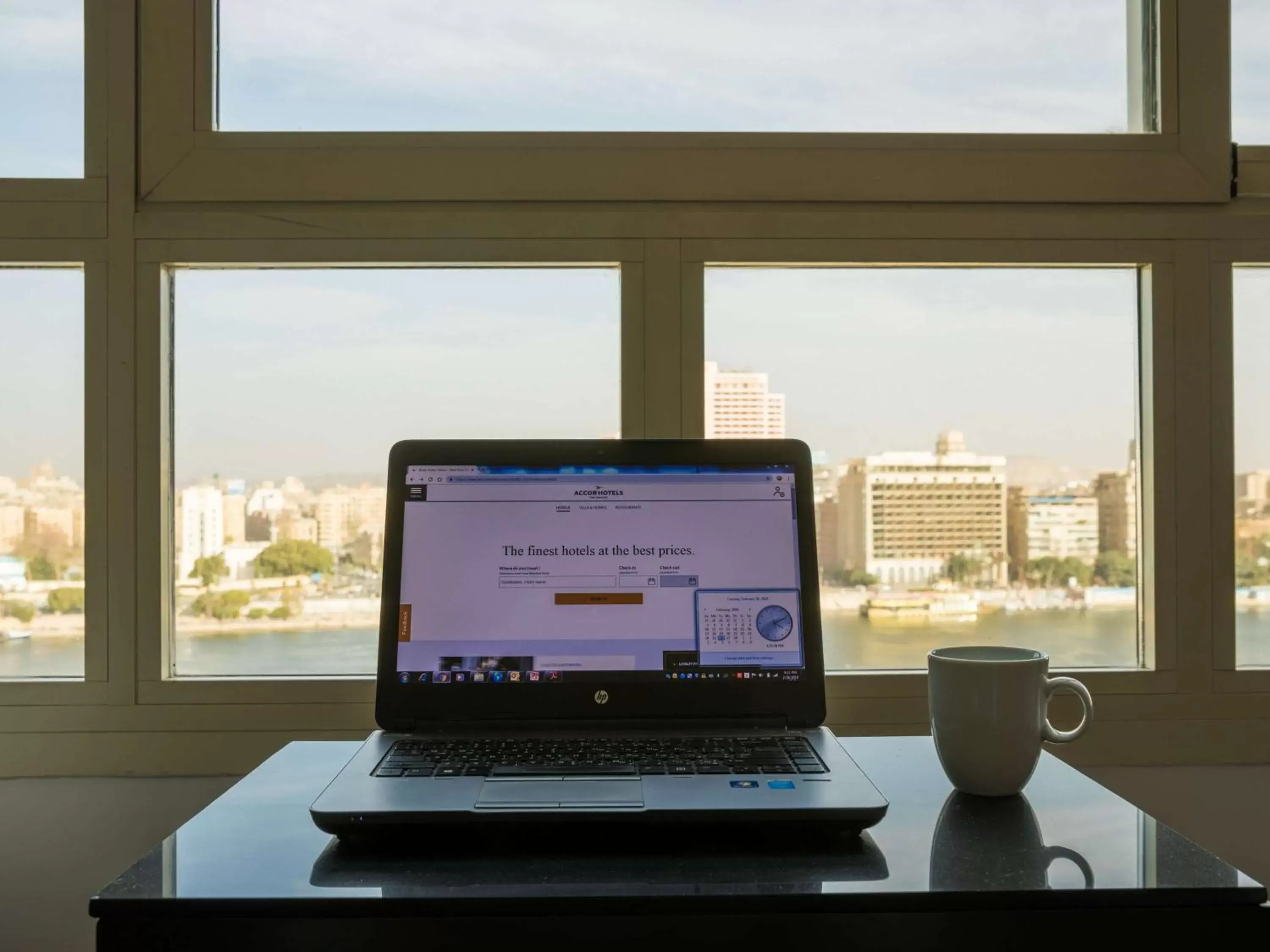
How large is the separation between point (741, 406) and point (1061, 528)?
0.48m

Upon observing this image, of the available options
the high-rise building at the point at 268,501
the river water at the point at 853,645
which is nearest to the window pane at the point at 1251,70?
the river water at the point at 853,645

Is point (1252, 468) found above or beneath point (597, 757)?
above

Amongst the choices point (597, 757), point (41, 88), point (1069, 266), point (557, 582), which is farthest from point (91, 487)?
point (1069, 266)

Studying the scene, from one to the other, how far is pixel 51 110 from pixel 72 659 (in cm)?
75

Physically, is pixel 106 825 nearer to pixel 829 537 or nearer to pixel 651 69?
pixel 829 537

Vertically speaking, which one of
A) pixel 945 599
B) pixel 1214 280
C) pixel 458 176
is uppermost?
pixel 458 176

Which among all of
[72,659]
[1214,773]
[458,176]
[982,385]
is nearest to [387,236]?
[458,176]

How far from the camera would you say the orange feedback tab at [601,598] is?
1.04 m

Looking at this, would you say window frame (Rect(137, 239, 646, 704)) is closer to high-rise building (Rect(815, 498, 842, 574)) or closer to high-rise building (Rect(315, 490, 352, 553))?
high-rise building (Rect(315, 490, 352, 553))

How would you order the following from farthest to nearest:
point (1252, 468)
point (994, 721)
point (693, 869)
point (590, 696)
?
point (1252, 468) → point (590, 696) → point (994, 721) → point (693, 869)

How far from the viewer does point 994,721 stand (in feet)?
2.87

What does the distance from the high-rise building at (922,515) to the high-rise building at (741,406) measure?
0.13 meters

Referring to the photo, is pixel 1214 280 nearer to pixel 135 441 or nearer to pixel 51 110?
pixel 135 441

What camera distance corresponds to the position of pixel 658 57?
4.61 ft
